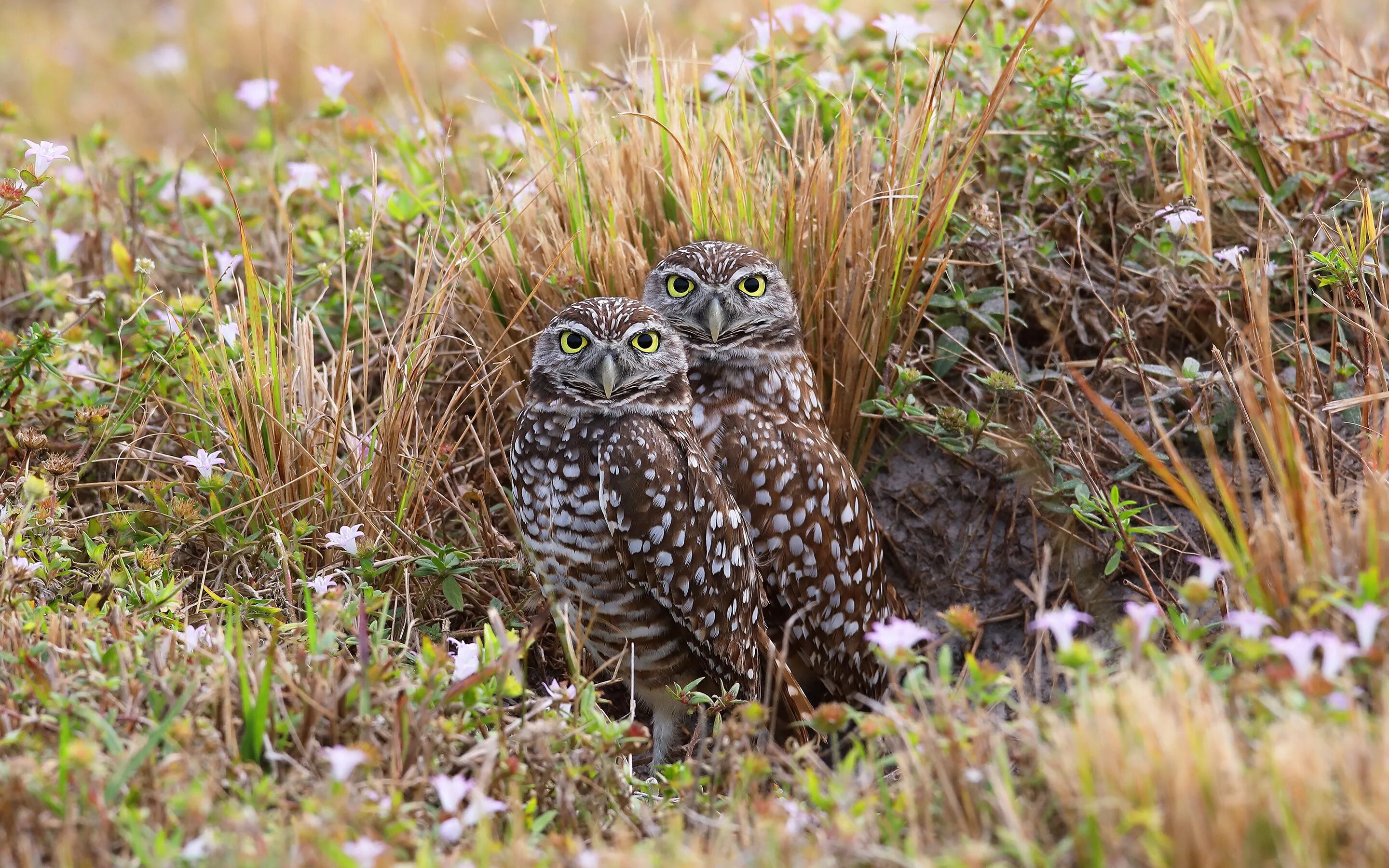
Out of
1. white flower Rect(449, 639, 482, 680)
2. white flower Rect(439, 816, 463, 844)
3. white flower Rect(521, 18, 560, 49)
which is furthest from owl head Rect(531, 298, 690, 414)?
white flower Rect(521, 18, 560, 49)

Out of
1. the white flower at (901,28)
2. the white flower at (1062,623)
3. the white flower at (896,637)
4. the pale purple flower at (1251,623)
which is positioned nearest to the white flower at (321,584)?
the white flower at (896,637)

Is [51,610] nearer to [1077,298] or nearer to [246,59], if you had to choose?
[1077,298]

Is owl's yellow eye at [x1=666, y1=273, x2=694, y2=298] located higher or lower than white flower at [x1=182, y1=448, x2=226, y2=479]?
higher

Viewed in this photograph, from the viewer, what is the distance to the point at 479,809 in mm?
2115

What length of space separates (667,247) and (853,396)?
0.75 meters

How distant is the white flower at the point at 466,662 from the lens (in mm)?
2539

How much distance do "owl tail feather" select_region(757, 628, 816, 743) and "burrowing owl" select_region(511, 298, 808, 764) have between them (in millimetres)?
12

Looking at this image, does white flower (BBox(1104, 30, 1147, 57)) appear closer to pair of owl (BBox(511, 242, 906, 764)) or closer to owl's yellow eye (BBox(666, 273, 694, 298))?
pair of owl (BBox(511, 242, 906, 764))

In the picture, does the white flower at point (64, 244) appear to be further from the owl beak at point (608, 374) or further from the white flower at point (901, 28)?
the white flower at point (901, 28)

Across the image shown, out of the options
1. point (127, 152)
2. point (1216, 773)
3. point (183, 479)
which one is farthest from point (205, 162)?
point (1216, 773)

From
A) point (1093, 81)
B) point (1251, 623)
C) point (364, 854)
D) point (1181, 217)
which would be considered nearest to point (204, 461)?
point (364, 854)

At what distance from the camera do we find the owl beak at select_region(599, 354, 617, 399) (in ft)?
10.1

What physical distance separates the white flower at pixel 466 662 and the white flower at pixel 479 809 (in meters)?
0.32

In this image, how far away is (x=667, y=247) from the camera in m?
3.89
